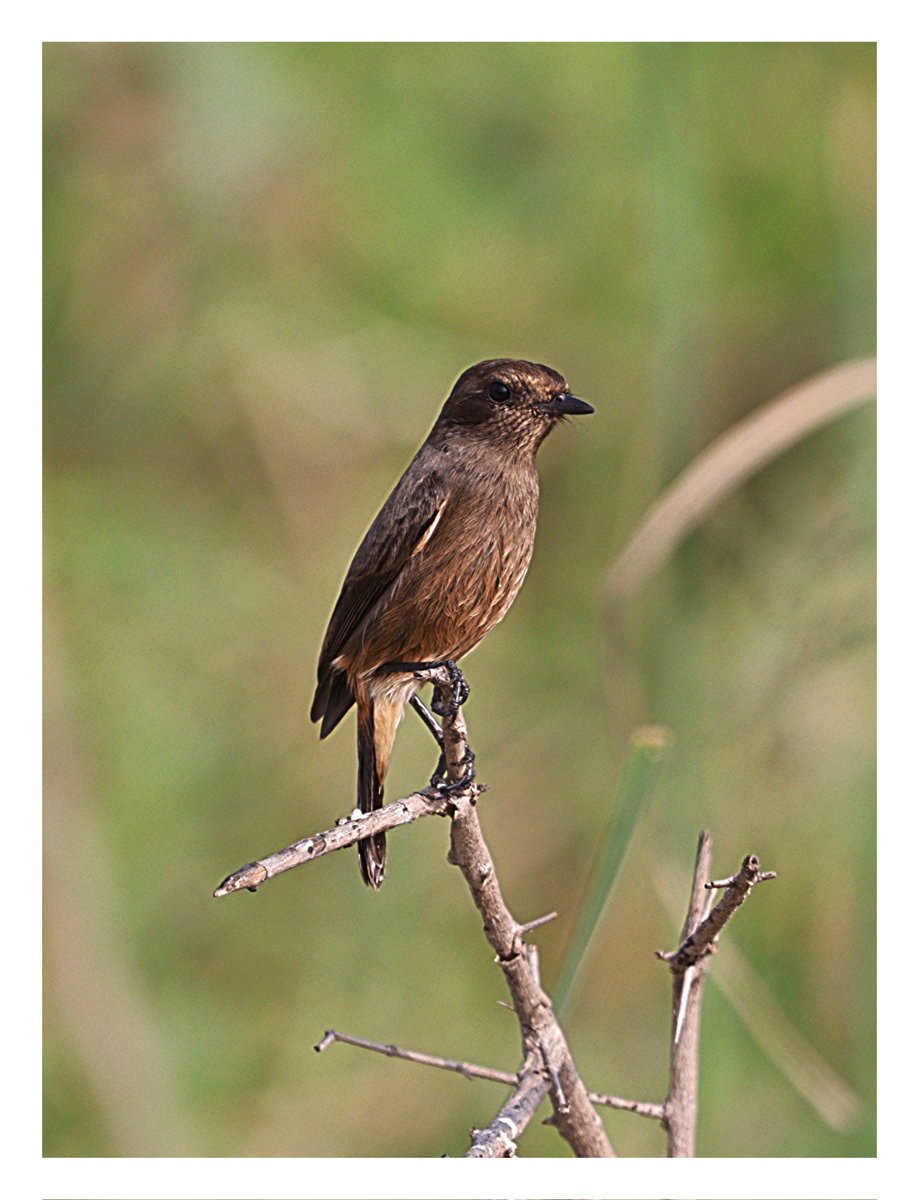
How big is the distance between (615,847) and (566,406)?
0.70m

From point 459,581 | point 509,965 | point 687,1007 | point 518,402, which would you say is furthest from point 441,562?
point 687,1007

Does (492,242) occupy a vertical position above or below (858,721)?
above

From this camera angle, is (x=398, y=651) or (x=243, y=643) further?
(x=243, y=643)

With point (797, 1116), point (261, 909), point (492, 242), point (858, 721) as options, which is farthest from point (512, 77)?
point (797, 1116)

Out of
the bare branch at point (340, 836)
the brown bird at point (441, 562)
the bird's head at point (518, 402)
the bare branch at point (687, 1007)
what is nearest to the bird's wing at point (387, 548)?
the brown bird at point (441, 562)

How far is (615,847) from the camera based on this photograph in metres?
2.14

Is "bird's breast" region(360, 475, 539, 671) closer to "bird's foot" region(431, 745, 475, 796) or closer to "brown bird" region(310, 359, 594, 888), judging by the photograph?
"brown bird" region(310, 359, 594, 888)

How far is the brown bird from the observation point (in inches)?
88.8

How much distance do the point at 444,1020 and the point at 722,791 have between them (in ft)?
2.48

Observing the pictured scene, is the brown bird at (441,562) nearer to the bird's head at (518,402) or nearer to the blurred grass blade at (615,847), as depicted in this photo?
the bird's head at (518,402)

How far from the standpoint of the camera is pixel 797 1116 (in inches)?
110

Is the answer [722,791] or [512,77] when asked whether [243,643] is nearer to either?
[722,791]

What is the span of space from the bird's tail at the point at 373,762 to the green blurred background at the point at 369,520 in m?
0.58

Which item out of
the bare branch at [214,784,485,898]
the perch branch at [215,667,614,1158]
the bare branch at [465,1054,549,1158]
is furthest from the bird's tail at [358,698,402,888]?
the bare branch at [465,1054,549,1158]
